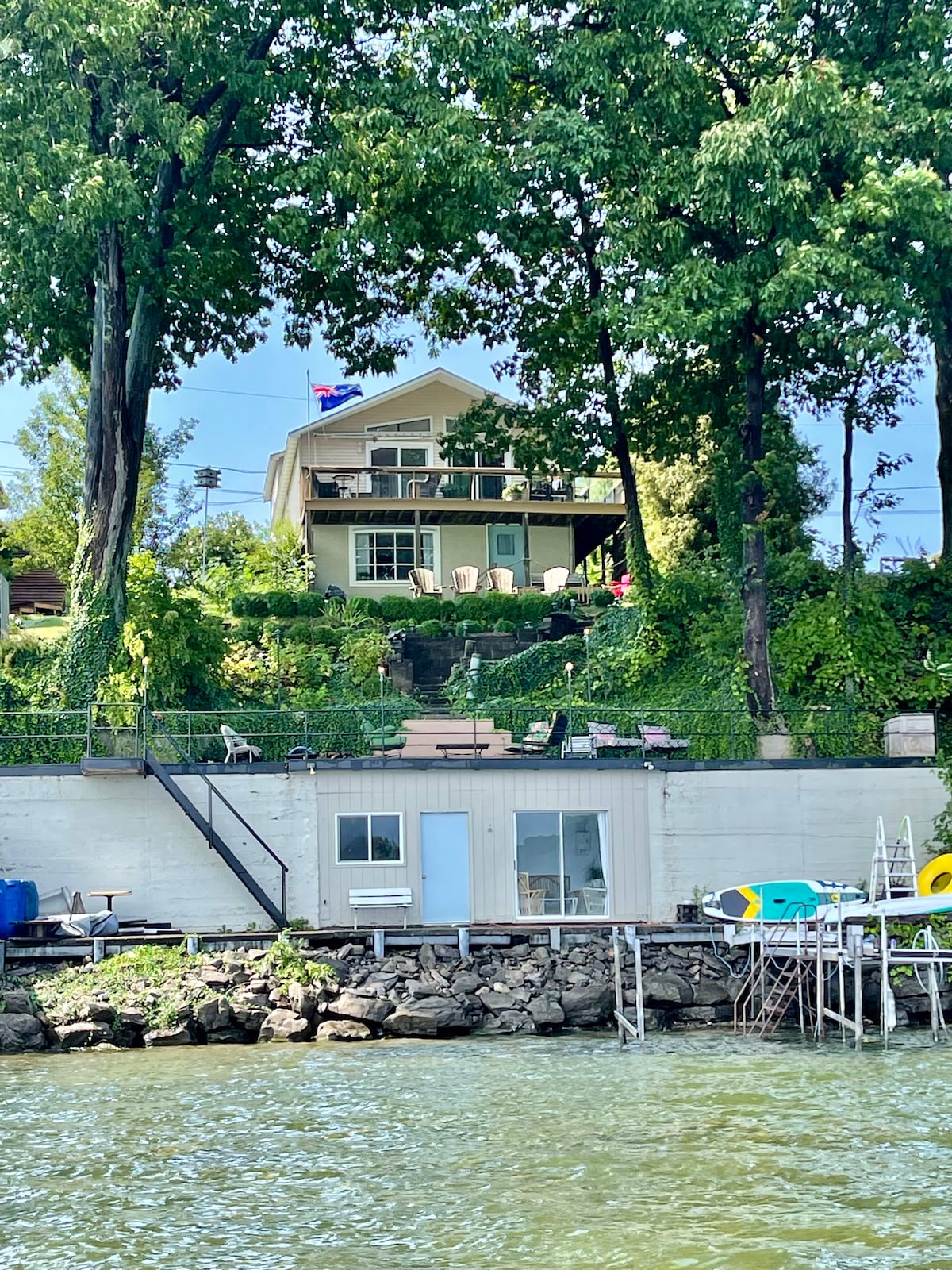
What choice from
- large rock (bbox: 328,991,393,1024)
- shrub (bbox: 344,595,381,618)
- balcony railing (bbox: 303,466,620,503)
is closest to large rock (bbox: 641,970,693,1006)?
large rock (bbox: 328,991,393,1024)

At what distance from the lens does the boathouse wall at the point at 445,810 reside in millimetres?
25844

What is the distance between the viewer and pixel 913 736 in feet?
90.4

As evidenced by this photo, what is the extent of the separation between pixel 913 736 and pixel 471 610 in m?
15.8

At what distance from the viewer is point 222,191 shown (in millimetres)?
33344

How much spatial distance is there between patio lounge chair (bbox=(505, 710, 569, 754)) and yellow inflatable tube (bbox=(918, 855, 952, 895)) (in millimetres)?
6444

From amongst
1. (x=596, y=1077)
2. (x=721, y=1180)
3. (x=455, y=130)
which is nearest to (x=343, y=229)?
(x=455, y=130)

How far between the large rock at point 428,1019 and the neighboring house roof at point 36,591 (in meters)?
37.1

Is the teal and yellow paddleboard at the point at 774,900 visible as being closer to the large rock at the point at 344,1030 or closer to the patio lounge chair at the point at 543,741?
the patio lounge chair at the point at 543,741

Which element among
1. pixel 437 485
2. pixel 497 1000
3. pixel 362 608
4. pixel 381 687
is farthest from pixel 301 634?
pixel 497 1000

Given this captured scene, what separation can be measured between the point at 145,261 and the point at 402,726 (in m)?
11.1

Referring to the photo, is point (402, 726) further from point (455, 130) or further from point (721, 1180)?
point (721, 1180)

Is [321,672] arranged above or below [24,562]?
below

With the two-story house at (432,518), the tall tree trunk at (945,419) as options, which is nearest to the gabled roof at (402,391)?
the two-story house at (432,518)

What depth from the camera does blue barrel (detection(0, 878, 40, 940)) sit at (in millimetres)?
24297
